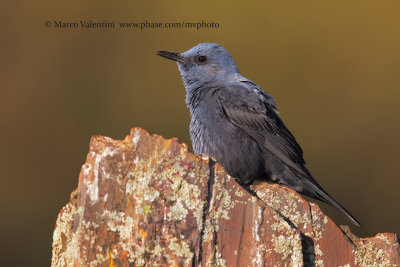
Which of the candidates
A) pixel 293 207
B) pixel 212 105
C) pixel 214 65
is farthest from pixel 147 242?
pixel 214 65

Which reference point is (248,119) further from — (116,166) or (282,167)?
(116,166)

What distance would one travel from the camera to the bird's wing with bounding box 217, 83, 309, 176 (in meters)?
5.77

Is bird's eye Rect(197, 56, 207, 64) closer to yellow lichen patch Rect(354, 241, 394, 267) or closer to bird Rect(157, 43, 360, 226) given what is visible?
bird Rect(157, 43, 360, 226)

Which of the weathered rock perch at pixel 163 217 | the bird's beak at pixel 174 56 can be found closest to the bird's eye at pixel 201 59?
the bird's beak at pixel 174 56

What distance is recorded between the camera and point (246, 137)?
5809 millimetres

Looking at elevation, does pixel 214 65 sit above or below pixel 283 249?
above

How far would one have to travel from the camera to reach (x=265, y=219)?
9.87 ft

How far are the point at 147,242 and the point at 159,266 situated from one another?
14 centimetres

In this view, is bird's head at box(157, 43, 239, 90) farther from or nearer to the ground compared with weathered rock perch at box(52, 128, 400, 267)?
farther from the ground

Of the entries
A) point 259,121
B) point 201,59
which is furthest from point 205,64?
point 259,121

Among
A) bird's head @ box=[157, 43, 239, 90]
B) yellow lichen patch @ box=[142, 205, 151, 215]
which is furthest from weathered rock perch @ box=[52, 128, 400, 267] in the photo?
bird's head @ box=[157, 43, 239, 90]

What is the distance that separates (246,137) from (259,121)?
0.25 m

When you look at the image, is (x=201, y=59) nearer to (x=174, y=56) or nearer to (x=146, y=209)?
(x=174, y=56)

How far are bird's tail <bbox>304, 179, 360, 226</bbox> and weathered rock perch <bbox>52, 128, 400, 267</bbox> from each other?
6.07 feet
